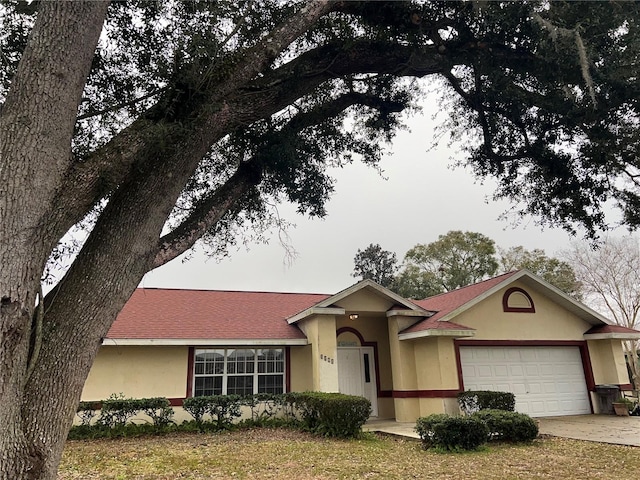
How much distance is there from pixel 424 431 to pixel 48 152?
875 centimetres

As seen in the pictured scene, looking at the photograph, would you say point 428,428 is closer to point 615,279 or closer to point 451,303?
point 451,303

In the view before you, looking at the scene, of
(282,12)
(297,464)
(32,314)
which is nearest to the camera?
(32,314)

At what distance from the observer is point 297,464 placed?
8.24 m

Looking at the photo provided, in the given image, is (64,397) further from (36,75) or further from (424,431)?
(424,431)

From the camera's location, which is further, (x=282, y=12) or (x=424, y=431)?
(x=424, y=431)

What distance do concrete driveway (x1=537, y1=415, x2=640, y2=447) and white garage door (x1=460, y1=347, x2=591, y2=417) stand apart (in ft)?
1.81

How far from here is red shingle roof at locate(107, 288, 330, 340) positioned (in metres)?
13.9

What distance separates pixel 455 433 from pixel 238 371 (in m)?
7.45

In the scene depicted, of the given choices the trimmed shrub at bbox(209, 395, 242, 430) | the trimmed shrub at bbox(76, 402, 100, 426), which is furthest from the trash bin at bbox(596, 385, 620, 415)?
the trimmed shrub at bbox(76, 402, 100, 426)

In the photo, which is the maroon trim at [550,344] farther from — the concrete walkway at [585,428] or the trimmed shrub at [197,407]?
the trimmed shrub at [197,407]

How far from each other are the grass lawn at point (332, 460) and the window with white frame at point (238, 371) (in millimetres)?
3099

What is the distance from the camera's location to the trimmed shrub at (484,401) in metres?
12.5

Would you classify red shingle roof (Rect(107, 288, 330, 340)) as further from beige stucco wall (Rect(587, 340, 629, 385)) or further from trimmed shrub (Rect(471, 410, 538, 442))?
beige stucco wall (Rect(587, 340, 629, 385))

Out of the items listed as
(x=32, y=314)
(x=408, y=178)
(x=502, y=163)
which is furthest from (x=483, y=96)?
(x=32, y=314)
